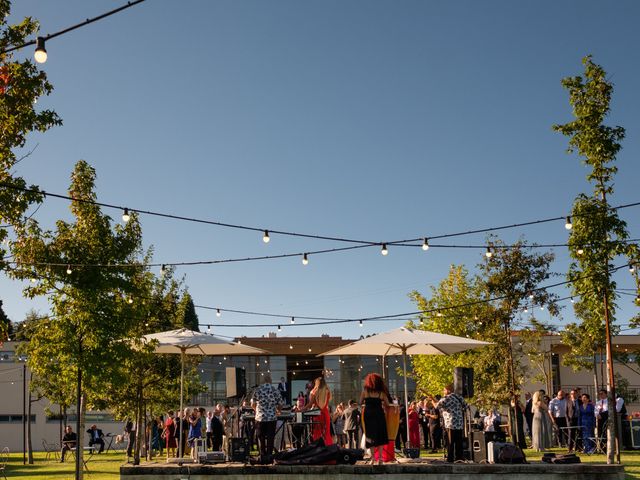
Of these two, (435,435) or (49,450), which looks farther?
(49,450)

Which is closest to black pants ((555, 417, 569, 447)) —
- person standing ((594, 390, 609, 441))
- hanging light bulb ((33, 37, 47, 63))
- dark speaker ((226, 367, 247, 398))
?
person standing ((594, 390, 609, 441))

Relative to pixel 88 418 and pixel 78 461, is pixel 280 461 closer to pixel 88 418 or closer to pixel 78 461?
pixel 78 461

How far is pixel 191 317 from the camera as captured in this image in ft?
185

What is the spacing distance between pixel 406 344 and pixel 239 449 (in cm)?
473

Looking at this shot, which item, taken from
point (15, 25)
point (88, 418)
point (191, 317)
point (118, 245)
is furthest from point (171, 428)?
point (191, 317)

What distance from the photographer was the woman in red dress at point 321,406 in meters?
13.7

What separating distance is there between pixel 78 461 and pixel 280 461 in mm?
5114

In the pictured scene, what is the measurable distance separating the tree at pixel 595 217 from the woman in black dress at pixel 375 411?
5531 mm

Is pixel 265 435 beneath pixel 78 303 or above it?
beneath

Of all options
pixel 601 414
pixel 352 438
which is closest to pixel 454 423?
pixel 352 438

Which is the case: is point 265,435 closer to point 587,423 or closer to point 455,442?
point 455,442

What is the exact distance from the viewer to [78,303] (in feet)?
53.8

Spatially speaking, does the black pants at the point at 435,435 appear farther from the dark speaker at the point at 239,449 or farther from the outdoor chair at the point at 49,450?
the outdoor chair at the point at 49,450

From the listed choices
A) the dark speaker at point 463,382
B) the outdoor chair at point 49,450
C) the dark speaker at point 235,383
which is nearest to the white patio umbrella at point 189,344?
the dark speaker at point 235,383
